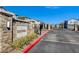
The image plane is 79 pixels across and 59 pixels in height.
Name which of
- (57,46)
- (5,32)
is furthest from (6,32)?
(57,46)

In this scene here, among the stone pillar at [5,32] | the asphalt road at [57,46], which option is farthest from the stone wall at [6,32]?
the asphalt road at [57,46]

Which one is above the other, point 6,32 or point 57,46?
point 6,32

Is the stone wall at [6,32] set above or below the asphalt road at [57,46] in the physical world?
above

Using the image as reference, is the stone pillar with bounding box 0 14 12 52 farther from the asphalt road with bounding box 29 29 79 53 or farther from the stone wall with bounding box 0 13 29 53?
the asphalt road with bounding box 29 29 79 53

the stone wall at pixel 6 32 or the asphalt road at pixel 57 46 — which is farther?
the asphalt road at pixel 57 46

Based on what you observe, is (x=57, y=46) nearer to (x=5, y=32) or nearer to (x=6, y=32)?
(x=6, y=32)

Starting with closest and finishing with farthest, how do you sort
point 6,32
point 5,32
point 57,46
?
point 5,32 < point 6,32 < point 57,46

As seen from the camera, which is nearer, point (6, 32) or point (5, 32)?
point (5, 32)

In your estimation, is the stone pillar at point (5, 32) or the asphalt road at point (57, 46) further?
the asphalt road at point (57, 46)

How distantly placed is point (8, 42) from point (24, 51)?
3.10 feet

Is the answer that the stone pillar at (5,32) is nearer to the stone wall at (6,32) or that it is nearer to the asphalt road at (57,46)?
the stone wall at (6,32)
